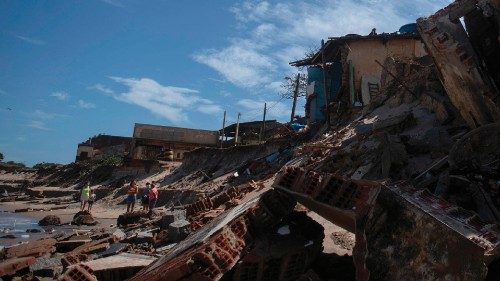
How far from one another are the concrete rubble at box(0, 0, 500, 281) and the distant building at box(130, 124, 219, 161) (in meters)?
22.4

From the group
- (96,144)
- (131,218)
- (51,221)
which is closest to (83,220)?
(51,221)

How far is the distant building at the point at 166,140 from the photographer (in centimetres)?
3572

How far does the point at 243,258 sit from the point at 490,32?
625 cm

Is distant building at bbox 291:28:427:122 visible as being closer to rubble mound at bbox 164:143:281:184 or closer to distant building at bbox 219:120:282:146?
rubble mound at bbox 164:143:281:184

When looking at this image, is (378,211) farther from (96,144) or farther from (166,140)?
(96,144)

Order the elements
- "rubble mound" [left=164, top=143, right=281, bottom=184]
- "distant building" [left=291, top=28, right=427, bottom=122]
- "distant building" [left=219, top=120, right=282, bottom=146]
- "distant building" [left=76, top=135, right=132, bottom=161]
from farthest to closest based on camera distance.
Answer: "distant building" [left=76, top=135, right=132, bottom=161] → "distant building" [left=219, top=120, right=282, bottom=146] → "rubble mound" [left=164, top=143, right=281, bottom=184] → "distant building" [left=291, top=28, right=427, bottom=122]

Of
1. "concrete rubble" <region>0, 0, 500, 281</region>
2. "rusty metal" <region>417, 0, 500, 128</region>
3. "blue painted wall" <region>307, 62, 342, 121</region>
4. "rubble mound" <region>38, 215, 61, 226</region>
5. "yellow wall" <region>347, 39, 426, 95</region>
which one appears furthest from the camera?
"blue painted wall" <region>307, 62, 342, 121</region>

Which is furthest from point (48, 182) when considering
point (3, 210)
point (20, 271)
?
point (20, 271)

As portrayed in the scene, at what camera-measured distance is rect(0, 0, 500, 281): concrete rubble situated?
10.9 ft

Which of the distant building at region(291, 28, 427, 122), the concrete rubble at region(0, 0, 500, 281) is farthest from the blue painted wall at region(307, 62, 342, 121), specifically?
the concrete rubble at region(0, 0, 500, 281)

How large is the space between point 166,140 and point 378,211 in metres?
34.9

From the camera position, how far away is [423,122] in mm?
10938

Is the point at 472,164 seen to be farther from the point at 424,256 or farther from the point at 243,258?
the point at 243,258

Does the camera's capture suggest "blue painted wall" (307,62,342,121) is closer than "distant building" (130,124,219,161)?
Yes
